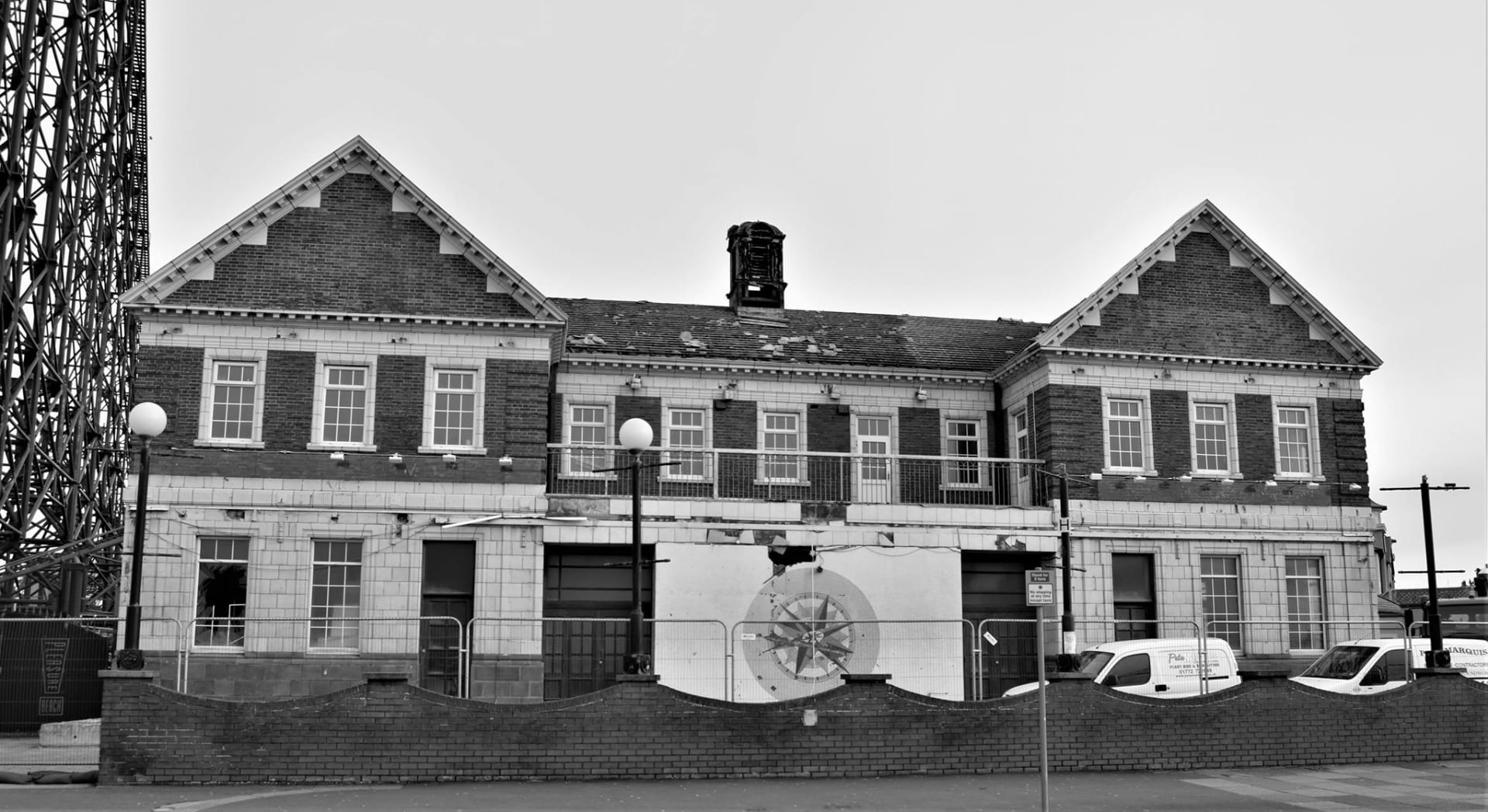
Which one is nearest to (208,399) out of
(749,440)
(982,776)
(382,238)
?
(382,238)

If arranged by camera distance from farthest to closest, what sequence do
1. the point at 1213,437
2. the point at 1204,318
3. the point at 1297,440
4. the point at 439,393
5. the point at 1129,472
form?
the point at 1297,440
the point at 1204,318
the point at 1213,437
the point at 1129,472
the point at 439,393

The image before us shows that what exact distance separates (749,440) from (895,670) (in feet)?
26.5

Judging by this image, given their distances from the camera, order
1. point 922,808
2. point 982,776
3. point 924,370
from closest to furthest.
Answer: point 922,808
point 982,776
point 924,370

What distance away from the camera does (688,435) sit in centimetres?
3191

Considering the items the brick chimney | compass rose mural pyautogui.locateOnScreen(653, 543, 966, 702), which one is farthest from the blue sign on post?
the brick chimney

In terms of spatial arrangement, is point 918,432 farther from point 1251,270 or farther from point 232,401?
point 232,401

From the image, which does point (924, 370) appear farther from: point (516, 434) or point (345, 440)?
point (345, 440)

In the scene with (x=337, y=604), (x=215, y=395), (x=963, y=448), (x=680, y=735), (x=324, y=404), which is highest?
(x=215, y=395)

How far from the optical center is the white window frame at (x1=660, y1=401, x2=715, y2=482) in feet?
101

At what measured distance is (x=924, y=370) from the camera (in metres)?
32.7

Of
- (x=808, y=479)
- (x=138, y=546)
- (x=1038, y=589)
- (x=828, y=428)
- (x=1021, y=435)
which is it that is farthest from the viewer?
(x=828, y=428)

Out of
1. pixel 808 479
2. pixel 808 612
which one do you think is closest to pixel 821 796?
pixel 808 612

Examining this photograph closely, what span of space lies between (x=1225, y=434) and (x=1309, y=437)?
209cm

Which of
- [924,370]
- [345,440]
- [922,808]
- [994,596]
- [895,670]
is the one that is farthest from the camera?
[924,370]
